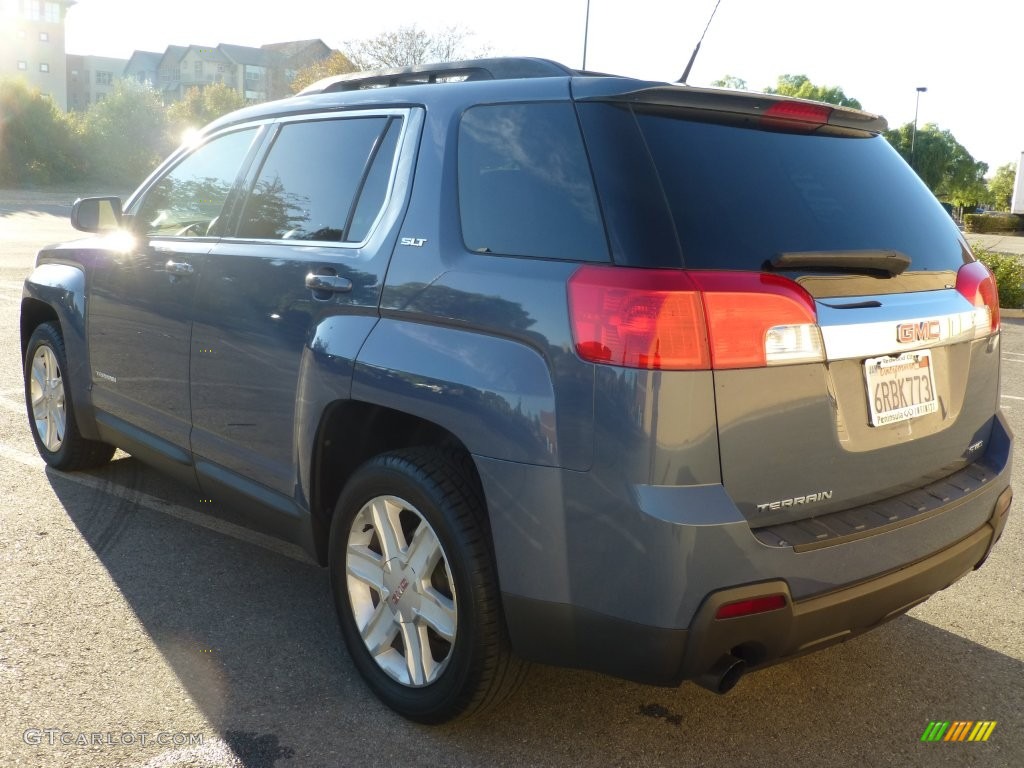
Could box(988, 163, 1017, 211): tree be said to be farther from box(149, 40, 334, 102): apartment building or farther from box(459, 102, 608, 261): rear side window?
box(459, 102, 608, 261): rear side window

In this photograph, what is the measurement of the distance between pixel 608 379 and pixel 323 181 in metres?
1.61

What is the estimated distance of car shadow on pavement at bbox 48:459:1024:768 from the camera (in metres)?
2.98

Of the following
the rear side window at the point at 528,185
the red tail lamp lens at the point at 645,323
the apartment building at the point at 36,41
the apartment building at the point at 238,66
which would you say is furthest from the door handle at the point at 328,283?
the apartment building at the point at 36,41

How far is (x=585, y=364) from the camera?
8.20 feet

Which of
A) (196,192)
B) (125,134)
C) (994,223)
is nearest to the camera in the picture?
(196,192)

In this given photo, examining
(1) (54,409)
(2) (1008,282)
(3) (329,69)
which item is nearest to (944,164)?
(3) (329,69)

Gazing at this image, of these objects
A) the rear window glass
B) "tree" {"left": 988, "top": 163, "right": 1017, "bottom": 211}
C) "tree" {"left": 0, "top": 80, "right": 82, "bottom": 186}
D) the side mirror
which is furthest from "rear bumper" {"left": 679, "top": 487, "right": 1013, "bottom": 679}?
"tree" {"left": 988, "top": 163, "right": 1017, "bottom": 211}

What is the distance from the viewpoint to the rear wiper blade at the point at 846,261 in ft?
8.49

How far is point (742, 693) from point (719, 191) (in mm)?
1660

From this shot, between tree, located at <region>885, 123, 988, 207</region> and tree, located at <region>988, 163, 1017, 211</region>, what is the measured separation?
52.9ft

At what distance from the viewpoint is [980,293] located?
321 centimetres

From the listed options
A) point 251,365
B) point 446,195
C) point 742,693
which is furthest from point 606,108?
point 742,693

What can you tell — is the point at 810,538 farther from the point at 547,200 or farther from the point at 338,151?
the point at 338,151

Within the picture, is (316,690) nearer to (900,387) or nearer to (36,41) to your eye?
(900,387)
